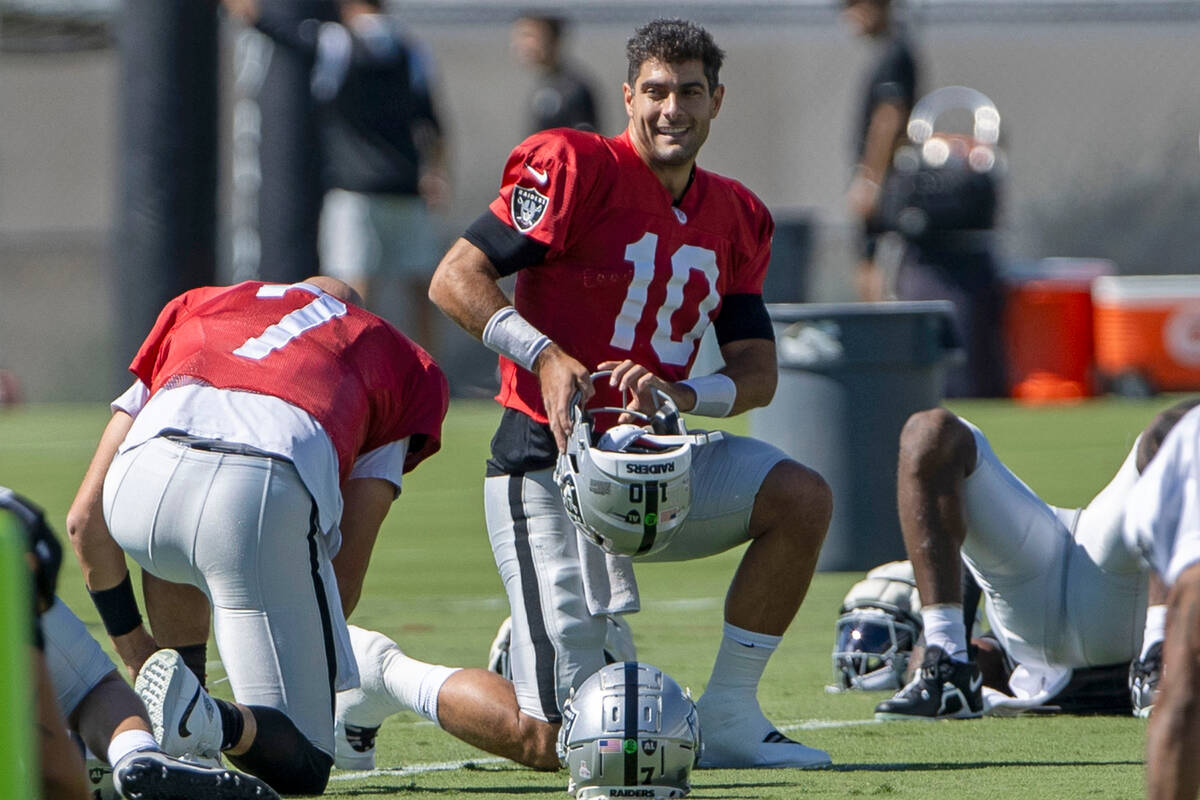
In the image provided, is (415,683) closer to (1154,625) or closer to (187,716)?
(187,716)

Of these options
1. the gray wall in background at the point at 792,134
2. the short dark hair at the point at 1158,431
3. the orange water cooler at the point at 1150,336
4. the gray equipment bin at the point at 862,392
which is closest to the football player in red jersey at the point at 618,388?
the short dark hair at the point at 1158,431

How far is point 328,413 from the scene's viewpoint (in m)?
4.44

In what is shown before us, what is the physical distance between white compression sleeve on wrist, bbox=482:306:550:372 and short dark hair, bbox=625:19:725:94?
2.30 feet

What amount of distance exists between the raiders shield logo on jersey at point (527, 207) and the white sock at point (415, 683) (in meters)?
1.08

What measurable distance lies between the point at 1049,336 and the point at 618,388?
40.3 feet

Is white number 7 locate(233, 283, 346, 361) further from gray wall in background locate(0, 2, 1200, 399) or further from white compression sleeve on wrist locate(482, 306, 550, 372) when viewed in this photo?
gray wall in background locate(0, 2, 1200, 399)

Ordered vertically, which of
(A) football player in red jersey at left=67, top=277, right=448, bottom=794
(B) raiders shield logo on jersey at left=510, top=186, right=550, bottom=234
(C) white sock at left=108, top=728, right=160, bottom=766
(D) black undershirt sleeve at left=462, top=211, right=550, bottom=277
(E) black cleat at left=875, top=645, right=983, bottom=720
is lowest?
(E) black cleat at left=875, top=645, right=983, bottom=720

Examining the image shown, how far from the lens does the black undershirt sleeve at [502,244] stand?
15.6ft

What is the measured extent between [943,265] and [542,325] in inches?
431

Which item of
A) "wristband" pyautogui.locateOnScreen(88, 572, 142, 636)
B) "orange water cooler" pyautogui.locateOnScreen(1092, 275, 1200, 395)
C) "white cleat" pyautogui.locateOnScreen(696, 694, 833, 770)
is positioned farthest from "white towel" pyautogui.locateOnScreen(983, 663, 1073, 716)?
"orange water cooler" pyautogui.locateOnScreen(1092, 275, 1200, 395)

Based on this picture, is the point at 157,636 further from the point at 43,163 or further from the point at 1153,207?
the point at 43,163

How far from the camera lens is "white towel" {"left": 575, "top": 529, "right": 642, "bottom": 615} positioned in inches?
188

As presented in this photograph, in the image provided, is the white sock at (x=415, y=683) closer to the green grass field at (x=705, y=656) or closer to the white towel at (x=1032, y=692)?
the green grass field at (x=705, y=656)

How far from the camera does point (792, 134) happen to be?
21219mm
